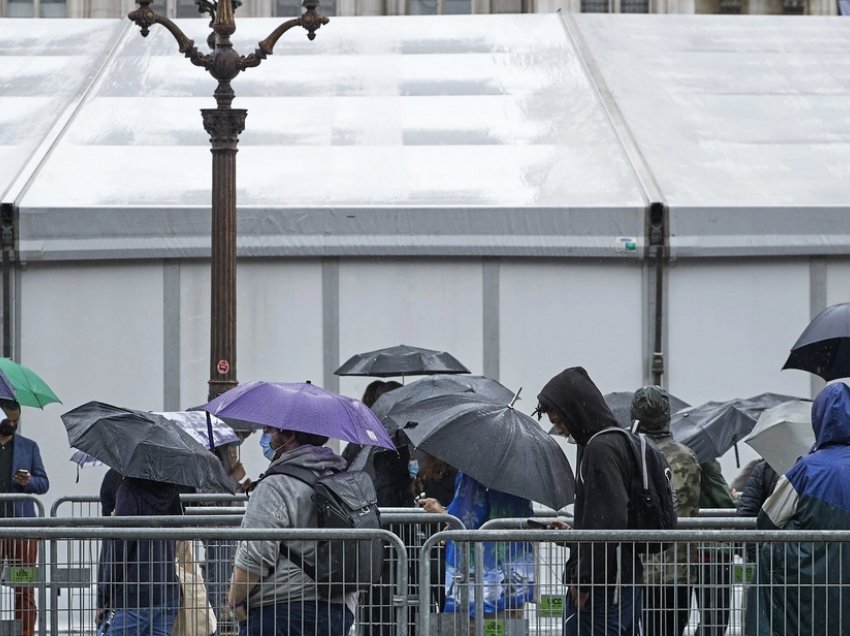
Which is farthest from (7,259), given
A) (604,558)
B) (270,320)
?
(604,558)

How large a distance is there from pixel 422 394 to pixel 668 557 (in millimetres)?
3406

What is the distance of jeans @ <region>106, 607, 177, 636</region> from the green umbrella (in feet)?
12.4

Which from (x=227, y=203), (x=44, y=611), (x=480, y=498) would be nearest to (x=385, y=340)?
(x=227, y=203)

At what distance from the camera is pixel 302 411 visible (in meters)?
7.15

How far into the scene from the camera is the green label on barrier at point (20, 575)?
8141 mm

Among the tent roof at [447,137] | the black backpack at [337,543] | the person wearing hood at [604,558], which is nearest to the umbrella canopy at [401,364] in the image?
the tent roof at [447,137]

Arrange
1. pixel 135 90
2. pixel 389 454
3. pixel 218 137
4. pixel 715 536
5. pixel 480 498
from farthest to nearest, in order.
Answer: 1. pixel 135 90
2. pixel 218 137
3. pixel 389 454
4. pixel 480 498
5. pixel 715 536

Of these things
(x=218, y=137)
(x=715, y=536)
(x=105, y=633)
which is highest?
(x=218, y=137)

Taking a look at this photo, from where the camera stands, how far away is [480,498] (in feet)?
28.9

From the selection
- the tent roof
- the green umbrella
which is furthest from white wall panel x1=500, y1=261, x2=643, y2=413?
the green umbrella

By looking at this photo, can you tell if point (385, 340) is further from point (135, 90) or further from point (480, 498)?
point (480, 498)

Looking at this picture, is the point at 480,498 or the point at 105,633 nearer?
the point at 105,633

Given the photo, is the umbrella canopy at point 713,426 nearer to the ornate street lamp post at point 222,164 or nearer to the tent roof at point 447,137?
the ornate street lamp post at point 222,164

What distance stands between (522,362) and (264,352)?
2617 millimetres
